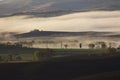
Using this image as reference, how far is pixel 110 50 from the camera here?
179 m

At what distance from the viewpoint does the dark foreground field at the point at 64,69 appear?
128750mm

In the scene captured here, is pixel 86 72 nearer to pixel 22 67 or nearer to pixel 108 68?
pixel 108 68

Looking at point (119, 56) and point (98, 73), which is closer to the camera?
point (98, 73)

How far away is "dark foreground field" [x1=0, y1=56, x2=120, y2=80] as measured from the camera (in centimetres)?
12875

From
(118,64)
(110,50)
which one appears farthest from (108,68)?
(110,50)

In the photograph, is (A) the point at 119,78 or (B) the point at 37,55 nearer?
(A) the point at 119,78

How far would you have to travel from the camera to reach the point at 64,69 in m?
139

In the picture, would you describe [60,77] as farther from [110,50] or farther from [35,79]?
[110,50]

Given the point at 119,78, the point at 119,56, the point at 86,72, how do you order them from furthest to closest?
1. the point at 119,56
2. the point at 86,72
3. the point at 119,78

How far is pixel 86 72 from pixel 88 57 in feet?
76.7

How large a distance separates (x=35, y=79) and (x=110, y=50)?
62.3 m

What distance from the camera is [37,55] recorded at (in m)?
172

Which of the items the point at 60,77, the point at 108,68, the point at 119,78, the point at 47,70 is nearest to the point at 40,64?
the point at 47,70

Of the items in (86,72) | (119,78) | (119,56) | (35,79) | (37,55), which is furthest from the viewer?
(37,55)
